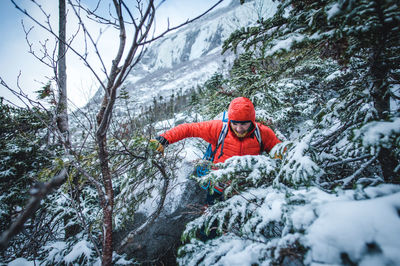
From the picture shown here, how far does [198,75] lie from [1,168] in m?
43.6

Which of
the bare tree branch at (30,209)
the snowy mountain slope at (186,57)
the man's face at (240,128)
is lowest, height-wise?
the man's face at (240,128)

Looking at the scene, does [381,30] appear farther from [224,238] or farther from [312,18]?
[224,238]

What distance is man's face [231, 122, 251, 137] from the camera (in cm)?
233

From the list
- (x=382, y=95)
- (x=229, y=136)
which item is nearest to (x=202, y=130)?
(x=229, y=136)

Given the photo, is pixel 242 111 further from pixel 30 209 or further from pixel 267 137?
pixel 30 209

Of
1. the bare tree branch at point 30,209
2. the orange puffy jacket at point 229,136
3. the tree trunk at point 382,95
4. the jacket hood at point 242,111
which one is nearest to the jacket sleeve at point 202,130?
the orange puffy jacket at point 229,136

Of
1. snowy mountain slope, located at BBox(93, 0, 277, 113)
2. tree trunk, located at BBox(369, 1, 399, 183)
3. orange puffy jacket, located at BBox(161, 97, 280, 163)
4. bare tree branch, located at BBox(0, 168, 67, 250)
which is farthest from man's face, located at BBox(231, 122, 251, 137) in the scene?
snowy mountain slope, located at BBox(93, 0, 277, 113)

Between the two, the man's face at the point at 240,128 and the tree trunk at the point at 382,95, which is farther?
the man's face at the point at 240,128

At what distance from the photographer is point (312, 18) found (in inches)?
38.7

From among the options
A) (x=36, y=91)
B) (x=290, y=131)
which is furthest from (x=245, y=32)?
(x=36, y=91)

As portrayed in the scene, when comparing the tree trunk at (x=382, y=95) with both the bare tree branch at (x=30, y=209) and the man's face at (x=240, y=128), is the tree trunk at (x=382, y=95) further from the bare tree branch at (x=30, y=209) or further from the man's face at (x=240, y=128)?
the bare tree branch at (x=30, y=209)

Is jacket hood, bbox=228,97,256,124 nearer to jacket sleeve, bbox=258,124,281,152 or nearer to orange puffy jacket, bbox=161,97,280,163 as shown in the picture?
orange puffy jacket, bbox=161,97,280,163

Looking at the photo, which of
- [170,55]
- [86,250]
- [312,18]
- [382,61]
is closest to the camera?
[312,18]

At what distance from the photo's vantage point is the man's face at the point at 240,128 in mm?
2330
